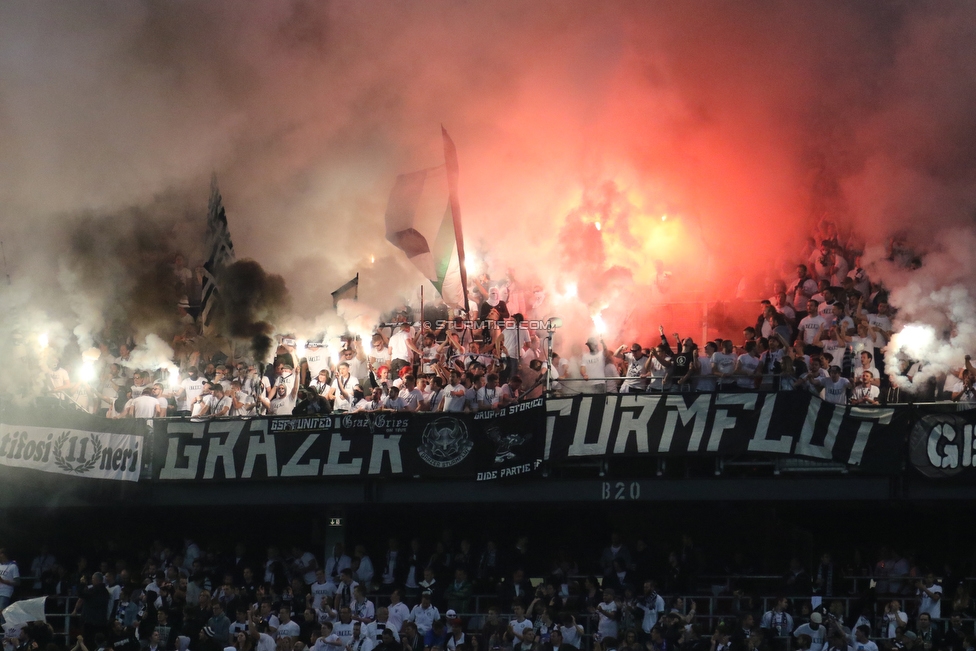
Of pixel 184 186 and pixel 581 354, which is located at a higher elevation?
pixel 184 186

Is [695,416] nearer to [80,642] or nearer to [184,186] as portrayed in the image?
[80,642]

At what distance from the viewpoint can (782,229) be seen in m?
26.0

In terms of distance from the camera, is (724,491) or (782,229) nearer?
(724,491)

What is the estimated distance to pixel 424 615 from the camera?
1662 cm

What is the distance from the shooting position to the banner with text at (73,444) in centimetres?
1964

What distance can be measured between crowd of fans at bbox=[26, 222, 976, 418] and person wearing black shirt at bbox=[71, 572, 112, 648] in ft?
9.77

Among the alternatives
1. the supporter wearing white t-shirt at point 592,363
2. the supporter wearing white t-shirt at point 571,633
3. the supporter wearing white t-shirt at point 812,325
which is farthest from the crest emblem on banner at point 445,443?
the supporter wearing white t-shirt at point 812,325

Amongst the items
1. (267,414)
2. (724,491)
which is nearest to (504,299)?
(267,414)

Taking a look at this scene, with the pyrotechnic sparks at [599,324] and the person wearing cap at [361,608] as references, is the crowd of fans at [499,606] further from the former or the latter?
the pyrotechnic sparks at [599,324]

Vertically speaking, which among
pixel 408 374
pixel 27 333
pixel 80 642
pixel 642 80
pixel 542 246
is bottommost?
pixel 80 642

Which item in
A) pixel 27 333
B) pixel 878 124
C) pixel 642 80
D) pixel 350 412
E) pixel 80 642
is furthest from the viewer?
pixel 642 80

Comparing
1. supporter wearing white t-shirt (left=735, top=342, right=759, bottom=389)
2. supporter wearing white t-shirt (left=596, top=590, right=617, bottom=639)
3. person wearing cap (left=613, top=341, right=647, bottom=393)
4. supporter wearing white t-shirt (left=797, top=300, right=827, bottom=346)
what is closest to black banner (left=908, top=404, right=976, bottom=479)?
supporter wearing white t-shirt (left=735, top=342, right=759, bottom=389)

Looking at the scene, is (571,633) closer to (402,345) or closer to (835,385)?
(835,385)

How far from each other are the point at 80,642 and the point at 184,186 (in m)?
14.1
